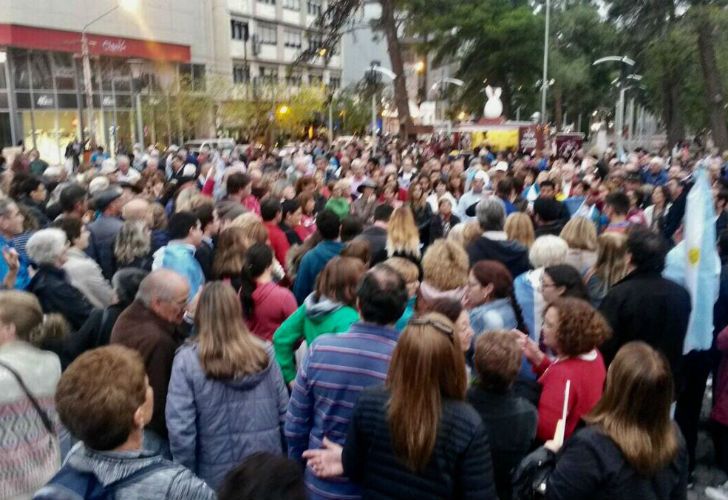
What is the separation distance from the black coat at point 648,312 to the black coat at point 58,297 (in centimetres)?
358

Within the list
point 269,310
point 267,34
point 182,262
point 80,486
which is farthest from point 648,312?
point 267,34

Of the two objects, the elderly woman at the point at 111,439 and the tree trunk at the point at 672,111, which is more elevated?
the tree trunk at the point at 672,111

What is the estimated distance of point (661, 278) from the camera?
15.6 ft

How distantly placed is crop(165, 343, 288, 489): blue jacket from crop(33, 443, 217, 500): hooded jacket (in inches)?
42.7

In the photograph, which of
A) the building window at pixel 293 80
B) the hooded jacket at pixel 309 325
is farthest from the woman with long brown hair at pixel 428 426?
the building window at pixel 293 80

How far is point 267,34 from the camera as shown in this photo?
5962 centimetres

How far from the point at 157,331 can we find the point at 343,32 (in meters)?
22.6

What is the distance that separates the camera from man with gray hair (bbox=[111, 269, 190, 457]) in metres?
3.83

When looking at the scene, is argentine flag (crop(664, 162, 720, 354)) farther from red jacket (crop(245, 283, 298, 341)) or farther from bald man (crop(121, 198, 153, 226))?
bald man (crop(121, 198, 153, 226))

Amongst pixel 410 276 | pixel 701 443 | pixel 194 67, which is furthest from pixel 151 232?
pixel 194 67

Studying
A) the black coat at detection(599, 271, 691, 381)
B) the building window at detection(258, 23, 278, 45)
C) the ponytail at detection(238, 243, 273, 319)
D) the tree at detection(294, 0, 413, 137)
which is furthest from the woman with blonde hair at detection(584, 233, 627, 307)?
the building window at detection(258, 23, 278, 45)

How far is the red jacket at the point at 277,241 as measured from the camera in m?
7.23

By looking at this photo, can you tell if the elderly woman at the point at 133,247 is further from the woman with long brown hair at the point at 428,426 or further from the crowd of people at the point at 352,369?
the woman with long brown hair at the point at 428,426

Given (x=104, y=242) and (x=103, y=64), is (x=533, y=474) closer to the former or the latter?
(x=104, y=242)
